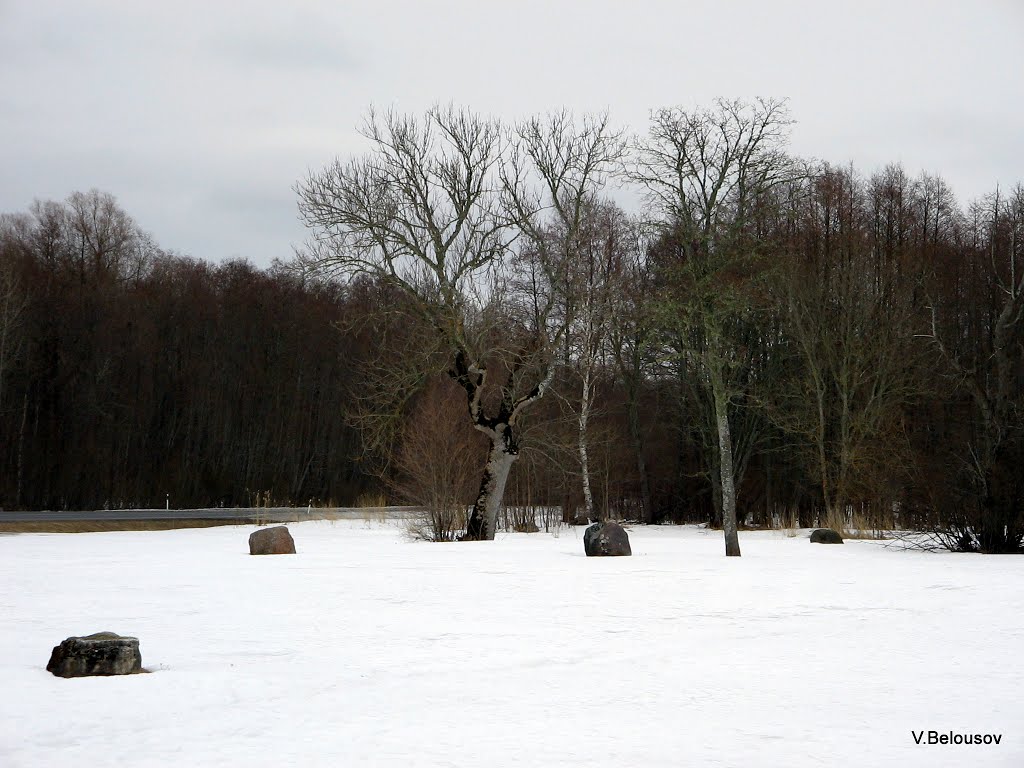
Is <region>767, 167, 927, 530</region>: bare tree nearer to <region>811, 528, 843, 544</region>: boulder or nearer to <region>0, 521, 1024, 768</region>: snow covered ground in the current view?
<region>811, 528, 843, 544</region>: boulder

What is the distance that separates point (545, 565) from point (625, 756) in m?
12.8

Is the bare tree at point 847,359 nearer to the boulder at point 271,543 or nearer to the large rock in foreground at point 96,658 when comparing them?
the boulder at point 271,543

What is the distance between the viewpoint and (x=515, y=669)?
8.59 meters

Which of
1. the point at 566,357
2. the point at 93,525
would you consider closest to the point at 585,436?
the point at 566,357

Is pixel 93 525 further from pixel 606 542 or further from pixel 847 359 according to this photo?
pixel 847 359

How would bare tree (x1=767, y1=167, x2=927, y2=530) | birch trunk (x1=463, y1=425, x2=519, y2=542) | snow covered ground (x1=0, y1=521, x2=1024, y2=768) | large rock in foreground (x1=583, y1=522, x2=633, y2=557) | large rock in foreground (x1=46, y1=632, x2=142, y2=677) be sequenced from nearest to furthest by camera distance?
snow covered ground (x1=0, y1=521, x2=1024, y2=768) < large rock in foreground (x1=46, y1=632, x2=142, y2=677) < large rock in foreground (x1=583, y1=522, x2=633, y2=557) < birch trunk (x1=463, y1=425, x2=519, y2=542) < bare tree (x1=767, y1=167, x2=927, y2=530)

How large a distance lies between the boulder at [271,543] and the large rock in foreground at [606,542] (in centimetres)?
653

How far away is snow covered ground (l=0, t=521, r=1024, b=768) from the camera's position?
623 cm

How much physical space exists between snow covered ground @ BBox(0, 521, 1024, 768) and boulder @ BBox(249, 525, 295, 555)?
4.34m

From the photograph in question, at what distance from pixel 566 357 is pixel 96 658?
21.7 meters

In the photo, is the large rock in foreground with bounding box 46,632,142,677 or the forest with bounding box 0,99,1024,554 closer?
the large rock in foreground with bounding box 46,632,142,677

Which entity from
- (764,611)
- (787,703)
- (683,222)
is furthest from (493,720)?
(683,222)

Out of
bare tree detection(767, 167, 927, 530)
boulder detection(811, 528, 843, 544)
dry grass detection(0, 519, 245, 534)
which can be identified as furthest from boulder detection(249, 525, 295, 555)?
bare tree detection(767, 167, 927, 530)

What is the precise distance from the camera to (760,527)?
36625mm
